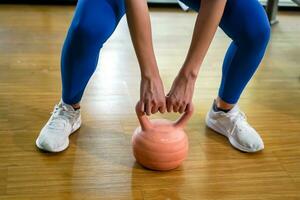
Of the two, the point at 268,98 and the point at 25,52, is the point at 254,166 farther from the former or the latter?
the point at 25,52

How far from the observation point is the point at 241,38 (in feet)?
4.47

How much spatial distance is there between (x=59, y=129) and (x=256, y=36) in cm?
67

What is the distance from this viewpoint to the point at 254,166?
1406 millimetres

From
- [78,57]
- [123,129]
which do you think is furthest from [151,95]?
[123,129]

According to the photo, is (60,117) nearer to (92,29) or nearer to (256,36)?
(92,29)

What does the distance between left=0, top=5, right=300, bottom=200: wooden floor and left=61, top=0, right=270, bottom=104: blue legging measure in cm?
20

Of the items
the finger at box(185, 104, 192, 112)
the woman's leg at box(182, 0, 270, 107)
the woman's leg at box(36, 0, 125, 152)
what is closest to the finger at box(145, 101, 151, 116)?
the finger at box(185, 104, 192, 112)

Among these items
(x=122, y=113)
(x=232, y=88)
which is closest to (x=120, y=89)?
(x=122, y=113)

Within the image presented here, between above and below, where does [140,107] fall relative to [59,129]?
above

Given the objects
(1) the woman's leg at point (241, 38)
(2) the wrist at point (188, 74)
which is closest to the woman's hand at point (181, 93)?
(2) the wrist at point (188, 74)

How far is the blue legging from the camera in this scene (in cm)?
126

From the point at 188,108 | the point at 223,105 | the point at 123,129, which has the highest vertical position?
the point at 188,108

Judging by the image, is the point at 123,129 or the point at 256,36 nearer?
the point at 256,36

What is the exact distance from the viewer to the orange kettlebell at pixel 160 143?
1290mm
